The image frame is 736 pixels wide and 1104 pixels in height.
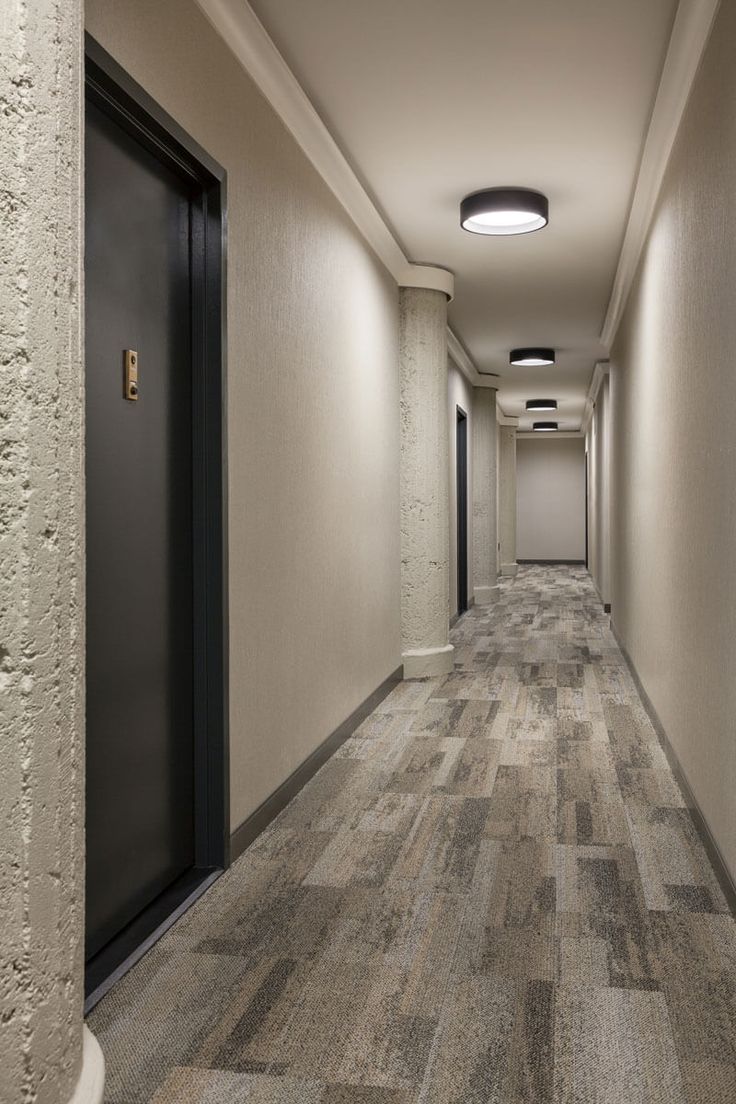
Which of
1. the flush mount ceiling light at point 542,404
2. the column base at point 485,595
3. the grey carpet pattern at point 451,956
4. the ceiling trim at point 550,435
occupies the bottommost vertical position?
the grey carpet pattern at point 451,956

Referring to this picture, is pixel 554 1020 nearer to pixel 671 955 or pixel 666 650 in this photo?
pixel 671 955

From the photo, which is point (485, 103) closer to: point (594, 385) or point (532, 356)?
point (532, 356)

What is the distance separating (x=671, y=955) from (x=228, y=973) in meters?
1.05

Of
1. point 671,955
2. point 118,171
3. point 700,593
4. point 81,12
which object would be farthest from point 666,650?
point 81,12

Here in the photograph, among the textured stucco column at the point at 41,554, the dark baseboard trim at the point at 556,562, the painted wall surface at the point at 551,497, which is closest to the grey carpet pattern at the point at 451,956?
the textured stucco column at the point at 41,554

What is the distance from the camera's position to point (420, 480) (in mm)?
6484

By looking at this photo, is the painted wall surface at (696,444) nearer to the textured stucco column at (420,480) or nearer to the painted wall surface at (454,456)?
the textured stucco column at (420,480)

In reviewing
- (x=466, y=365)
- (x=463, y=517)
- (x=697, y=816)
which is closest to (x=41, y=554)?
(x=697, y=816)

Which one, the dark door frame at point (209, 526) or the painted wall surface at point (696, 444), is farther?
the dark door frame at point (209, 526)

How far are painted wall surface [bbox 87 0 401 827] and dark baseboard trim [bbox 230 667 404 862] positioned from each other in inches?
1.8

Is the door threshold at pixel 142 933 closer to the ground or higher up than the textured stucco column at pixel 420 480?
closer to the ground

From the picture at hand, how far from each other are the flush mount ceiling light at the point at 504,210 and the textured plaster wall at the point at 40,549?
12.1 ft

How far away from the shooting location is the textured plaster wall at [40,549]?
136cm

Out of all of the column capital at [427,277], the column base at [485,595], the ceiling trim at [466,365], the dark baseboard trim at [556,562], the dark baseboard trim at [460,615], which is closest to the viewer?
the column capital at [427,277]
